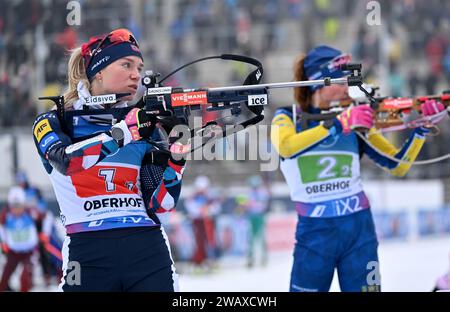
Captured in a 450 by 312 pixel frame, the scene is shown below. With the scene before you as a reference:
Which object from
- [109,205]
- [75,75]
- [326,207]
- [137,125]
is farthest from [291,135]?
[137,125]

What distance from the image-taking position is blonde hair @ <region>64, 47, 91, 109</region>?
15.3ft

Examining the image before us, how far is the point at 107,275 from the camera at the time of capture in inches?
171

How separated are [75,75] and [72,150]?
695 mm

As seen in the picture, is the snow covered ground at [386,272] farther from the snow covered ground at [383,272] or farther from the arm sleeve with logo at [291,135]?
the arm sleeve with logo at [291,135]

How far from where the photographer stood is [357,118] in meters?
5.56

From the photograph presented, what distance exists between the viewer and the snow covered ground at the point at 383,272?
1116cm

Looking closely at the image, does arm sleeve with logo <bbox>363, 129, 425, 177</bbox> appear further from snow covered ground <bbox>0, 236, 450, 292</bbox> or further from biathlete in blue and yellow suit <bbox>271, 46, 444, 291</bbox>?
snow covered ground <bbox>0, 236, 450, 292</bbox>

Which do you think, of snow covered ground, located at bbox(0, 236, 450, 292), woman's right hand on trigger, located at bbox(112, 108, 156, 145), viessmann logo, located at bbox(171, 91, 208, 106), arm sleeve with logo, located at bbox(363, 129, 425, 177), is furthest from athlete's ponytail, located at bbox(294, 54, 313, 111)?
snow covered ground, located at bbox(0, 236, 450, 292)

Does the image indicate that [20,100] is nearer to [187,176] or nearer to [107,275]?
[187,176]

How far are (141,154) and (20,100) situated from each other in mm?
13612

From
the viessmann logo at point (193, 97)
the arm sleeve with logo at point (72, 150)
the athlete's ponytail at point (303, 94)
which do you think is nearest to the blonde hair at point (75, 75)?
the arm sleeve with logo at point (72, 150)

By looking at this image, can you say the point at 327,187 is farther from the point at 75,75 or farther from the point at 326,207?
the point at 75,75
